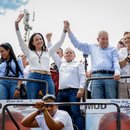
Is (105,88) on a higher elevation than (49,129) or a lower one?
higher

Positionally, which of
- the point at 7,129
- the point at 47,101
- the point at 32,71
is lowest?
the point at 7,129

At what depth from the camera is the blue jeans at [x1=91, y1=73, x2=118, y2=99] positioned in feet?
24.5

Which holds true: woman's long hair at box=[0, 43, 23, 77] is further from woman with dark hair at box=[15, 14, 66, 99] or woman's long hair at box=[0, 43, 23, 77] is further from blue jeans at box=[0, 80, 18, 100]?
blue jeans at box=[0, 80, 18, 100]

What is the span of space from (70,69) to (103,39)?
920 millimetres

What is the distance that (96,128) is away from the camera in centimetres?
721

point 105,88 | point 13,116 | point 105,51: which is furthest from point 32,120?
point 105,51

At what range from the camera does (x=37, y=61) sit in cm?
802

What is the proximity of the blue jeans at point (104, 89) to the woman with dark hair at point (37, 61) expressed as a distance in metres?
0.86

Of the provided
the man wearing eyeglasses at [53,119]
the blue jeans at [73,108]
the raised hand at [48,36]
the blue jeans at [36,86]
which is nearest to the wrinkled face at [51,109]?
the man wearing eyeglasses at [53,119]

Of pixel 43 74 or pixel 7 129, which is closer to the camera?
pixel 7 129

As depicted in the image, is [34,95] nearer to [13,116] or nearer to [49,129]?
[13,116]

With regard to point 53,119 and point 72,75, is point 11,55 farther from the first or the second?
point 53,119

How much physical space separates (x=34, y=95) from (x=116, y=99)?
4.87ft

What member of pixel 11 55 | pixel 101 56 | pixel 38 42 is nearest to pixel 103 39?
pixel 101 56
